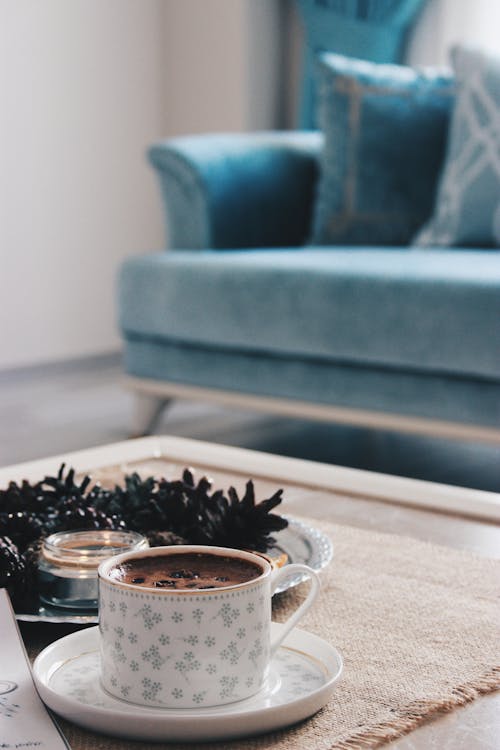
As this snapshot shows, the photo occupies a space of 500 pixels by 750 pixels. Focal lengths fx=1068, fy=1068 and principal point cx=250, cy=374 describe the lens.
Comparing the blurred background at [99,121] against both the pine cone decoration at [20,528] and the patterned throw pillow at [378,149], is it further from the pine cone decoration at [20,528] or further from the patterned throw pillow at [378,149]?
the pine cone decoration at [20,528]

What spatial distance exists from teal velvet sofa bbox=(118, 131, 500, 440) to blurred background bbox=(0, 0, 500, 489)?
64 centimetres

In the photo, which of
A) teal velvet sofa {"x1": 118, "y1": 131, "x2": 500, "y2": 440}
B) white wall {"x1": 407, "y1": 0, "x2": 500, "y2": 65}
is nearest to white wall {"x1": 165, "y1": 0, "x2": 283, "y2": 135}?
white wall {"x1": 407, "y1": 0, "x2": 500, "y2": 65}

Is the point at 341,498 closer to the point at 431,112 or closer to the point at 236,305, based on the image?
the point at 236,305

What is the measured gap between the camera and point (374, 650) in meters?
0.61

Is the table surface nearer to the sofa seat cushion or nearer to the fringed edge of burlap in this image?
the fringed edge of burlap

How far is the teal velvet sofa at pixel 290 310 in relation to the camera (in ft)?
6.46

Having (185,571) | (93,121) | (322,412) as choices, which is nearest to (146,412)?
(322,412)

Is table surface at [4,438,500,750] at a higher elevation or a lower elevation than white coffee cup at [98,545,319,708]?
lower

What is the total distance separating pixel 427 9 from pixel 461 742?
3.42 m

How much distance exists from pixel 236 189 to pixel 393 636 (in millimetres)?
1974

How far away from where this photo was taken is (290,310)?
216 centimetres

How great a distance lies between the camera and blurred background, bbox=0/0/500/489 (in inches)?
138

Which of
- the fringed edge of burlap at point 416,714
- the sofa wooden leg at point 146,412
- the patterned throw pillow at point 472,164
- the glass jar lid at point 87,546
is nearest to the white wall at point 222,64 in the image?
the patterned throw pillow at point 472,164

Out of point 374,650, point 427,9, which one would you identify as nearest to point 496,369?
point 374,650
